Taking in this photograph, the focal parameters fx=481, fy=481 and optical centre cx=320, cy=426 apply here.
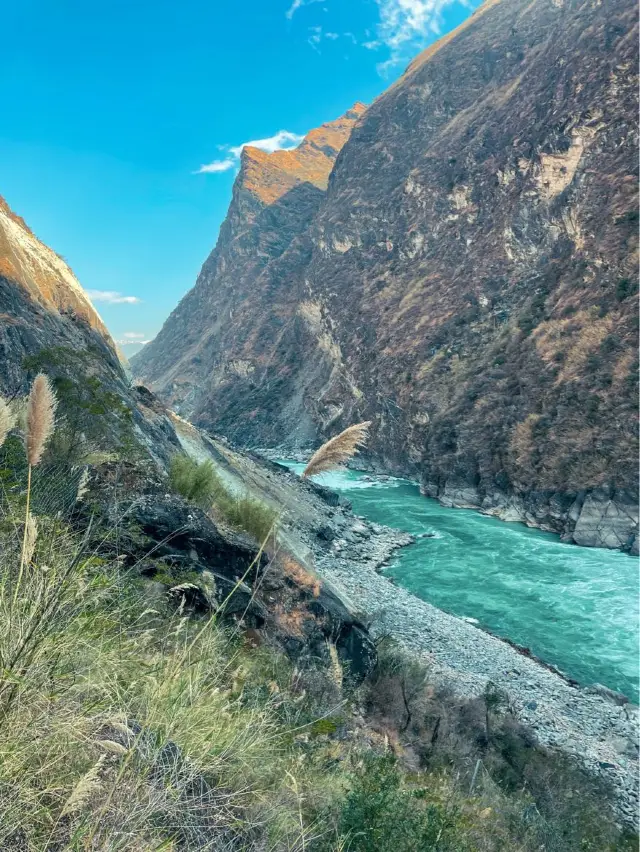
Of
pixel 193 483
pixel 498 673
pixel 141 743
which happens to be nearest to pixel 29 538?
pixel 141 743

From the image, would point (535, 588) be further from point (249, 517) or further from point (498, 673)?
point (249, 517)

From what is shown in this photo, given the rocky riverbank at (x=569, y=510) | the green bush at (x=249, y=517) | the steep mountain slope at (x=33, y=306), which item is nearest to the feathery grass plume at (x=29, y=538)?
the green bush at (x=249, y=517)

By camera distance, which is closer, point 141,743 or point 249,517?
point 141,743

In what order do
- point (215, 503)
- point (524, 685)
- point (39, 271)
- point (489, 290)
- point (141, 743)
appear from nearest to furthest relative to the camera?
point (141, 743)
point (215, 503)
point (524, 685)
point (39, 271)
point (489, 290)

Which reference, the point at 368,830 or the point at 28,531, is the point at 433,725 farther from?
the point at 28,531

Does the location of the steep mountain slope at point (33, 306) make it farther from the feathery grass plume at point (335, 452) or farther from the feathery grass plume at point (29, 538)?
the feathery grass plume at point (29, 538)

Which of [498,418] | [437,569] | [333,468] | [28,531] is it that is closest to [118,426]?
[333,468]

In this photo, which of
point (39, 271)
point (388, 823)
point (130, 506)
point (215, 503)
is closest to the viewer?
point (388, 823)

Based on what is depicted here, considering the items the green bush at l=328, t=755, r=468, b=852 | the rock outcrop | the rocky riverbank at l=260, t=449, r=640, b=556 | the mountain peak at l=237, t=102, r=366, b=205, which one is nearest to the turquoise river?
the rocky riverbank at l=260, t=449, r=640, b=556
